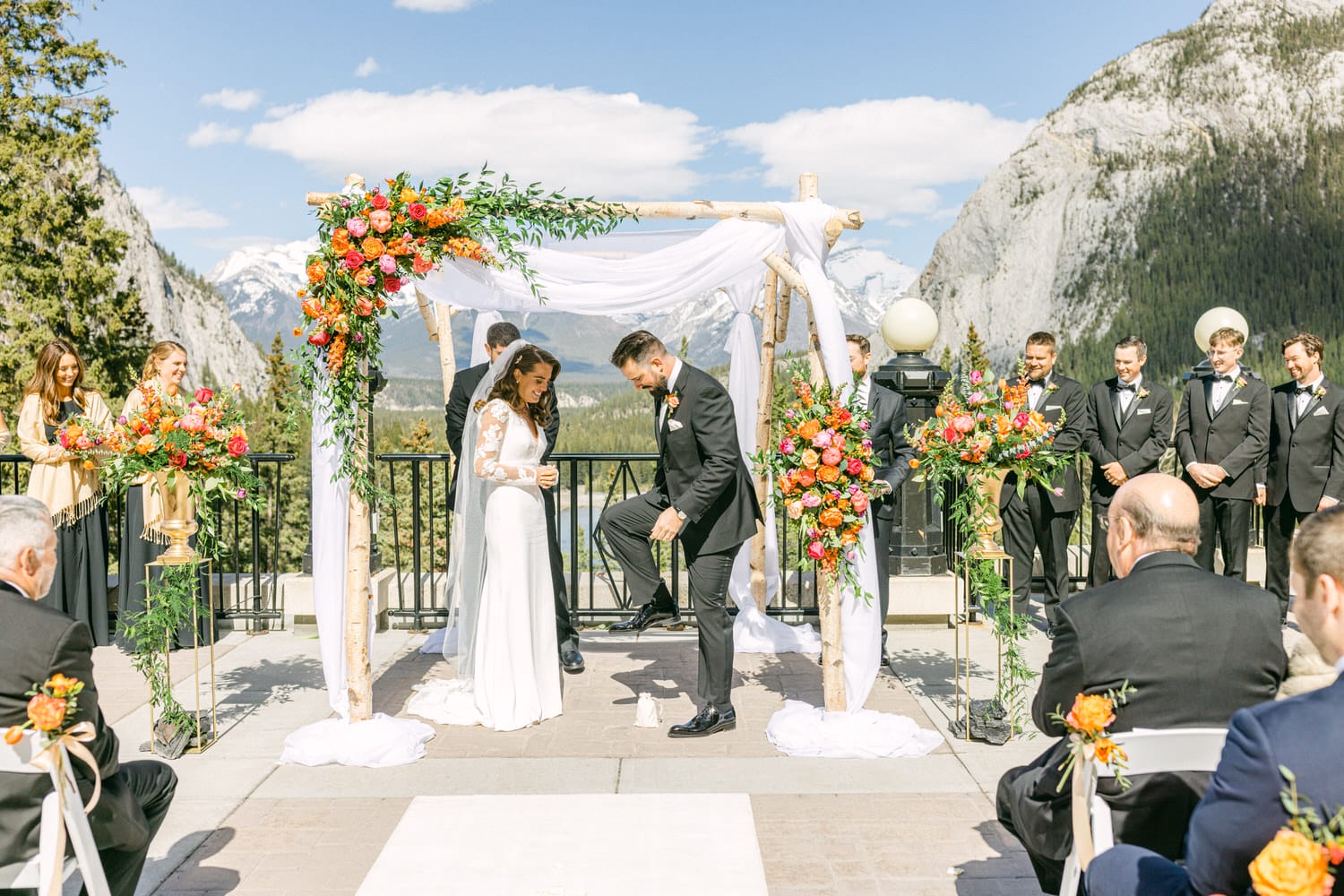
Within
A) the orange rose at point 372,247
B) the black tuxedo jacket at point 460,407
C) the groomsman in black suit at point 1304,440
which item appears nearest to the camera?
the orange rose at point 372,247

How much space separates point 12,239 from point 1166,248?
9875 centimetres

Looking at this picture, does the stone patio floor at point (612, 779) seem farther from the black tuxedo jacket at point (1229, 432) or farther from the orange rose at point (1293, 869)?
the orange rose at point (1293, 869)

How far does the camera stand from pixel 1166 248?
98.4 metres

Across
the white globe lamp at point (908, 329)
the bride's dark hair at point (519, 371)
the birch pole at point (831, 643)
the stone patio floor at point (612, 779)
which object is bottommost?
the stone patio floor at point (612, 779)

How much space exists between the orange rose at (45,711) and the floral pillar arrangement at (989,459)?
4090mm

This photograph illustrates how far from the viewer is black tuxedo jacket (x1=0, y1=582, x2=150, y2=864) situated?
2689 millimetres

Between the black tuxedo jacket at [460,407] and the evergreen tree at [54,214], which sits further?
the evergreen tree at [54,214]

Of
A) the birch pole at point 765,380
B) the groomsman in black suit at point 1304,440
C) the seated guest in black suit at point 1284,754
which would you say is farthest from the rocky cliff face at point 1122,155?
the seated guest in black suit at point 1284,754

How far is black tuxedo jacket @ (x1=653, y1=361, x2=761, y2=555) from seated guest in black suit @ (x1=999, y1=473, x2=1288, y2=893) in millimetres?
2743

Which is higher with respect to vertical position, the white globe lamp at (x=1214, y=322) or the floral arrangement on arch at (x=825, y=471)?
the white globe lamp at (x=1214, y=322)

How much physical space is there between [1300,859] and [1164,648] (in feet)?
3.84

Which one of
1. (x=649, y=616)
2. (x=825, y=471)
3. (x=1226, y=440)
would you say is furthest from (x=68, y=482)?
(x=1226, y=440)

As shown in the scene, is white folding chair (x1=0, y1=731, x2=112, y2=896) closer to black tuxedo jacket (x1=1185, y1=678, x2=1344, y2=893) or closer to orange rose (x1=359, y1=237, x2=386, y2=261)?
black tuxedo jacket (x1=1185, y1=678, x2=1344, y2=893)

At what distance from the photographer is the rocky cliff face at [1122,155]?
103 m
